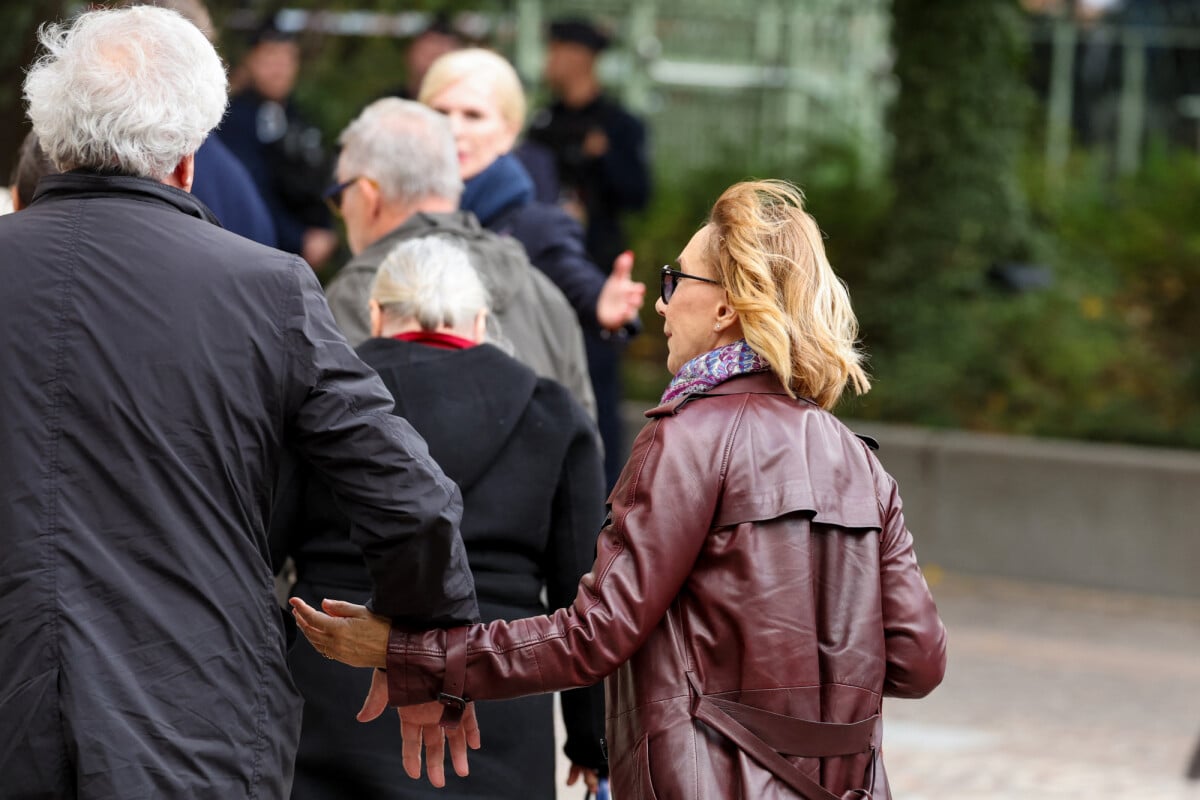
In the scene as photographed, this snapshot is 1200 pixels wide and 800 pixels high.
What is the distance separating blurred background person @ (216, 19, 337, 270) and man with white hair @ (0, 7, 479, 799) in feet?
19.2

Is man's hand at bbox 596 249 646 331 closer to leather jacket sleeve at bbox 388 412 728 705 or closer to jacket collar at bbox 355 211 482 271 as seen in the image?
jacket collar at bbox 355 211 482 271

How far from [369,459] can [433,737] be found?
656mm

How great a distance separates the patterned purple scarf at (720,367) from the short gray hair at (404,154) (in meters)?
1.79

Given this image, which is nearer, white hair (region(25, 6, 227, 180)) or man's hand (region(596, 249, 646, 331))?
white hair (region(25, 6, 227, 180))

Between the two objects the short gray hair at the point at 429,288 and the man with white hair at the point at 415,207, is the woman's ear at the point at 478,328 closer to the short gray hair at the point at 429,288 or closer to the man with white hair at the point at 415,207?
the short gray hair at the point at 429,288

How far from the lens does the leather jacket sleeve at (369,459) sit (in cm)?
271

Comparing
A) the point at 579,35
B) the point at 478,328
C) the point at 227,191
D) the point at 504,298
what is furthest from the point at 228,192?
the point at 579,35

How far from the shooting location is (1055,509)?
9461mm

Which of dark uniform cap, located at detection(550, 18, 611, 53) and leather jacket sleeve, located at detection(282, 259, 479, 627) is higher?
dark uniform cap, located at detection(550, 18, 611, 53)

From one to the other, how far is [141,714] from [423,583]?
0.48 meters

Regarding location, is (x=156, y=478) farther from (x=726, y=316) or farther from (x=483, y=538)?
(x=483, y=538)

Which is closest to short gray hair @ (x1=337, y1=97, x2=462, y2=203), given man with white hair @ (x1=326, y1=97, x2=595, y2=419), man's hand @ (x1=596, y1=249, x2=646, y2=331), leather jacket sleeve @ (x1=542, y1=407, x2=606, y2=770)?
man with white hair @ (x1=326, y1=97, x2=595, y2=419)

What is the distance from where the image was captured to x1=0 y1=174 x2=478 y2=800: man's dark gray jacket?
2539mm

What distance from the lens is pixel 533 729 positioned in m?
3.66
